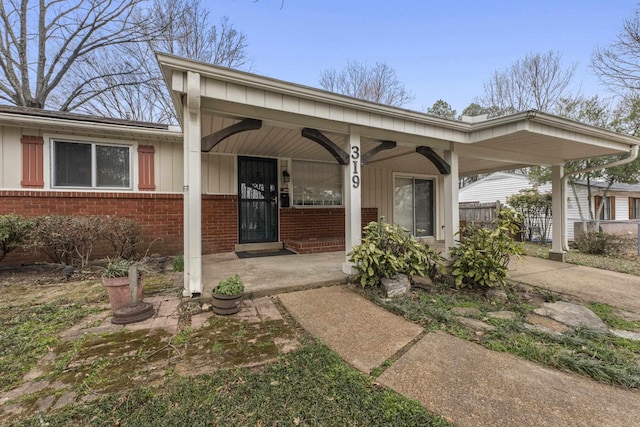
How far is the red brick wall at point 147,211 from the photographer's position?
463 cm

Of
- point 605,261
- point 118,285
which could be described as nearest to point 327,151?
point 118,285

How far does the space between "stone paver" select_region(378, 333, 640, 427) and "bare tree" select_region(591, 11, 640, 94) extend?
1300 cm

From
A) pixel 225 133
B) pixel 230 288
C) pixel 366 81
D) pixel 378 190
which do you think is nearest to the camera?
pixel 230 288

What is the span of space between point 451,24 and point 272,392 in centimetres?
1193

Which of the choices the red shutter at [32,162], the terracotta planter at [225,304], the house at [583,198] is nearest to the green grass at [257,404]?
the terracotta planter at [225,304]

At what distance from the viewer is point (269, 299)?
10.7ft

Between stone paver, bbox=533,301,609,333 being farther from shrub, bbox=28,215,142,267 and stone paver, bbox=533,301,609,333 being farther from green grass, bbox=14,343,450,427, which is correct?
shrub, bbox=28,215,142,267

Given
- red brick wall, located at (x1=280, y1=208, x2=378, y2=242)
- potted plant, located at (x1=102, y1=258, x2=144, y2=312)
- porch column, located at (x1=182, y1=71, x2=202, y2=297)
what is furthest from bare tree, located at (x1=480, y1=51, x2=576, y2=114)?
potted plant, located at (x1=102, y1=258, x2=144, y2=312)

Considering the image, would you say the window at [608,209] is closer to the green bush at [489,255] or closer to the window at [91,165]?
the green bush at [489,255]

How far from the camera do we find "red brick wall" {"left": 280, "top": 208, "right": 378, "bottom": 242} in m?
6.57

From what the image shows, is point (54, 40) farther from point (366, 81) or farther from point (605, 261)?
point (605, 261)

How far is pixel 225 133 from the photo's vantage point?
10.8 ft

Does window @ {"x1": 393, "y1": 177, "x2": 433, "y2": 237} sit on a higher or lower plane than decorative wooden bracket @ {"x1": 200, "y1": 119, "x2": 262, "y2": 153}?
lower

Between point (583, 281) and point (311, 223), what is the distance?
5180 mm
